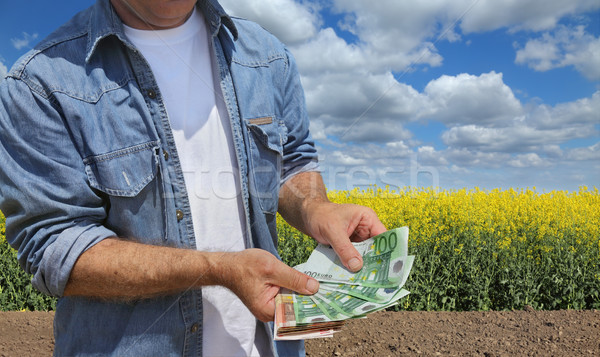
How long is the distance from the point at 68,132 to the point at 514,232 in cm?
591

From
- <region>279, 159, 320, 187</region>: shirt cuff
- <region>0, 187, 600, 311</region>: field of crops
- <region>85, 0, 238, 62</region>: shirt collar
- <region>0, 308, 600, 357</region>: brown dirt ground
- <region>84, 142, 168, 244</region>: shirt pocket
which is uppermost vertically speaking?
<region>85, 0, 238, 62</region>: shirt collar

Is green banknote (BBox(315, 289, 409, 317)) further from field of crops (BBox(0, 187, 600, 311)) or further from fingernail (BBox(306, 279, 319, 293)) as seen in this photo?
field of crops (BBox(0, 187, 600, 311))

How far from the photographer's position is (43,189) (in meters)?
1.76

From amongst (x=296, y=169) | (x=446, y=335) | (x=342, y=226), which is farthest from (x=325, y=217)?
(x=446, y=335)

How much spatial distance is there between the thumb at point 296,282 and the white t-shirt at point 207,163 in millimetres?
315

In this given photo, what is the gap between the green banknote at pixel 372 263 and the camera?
2115 mm

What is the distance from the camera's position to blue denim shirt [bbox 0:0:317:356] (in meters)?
1.78

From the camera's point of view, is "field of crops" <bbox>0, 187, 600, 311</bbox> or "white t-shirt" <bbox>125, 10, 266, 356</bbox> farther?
"field of crops" <bbox>0, 187, 600, 311</bbox>

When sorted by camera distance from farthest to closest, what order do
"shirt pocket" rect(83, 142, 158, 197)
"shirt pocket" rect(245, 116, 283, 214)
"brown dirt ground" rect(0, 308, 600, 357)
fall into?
"brown dirt ground" rect(0, 308, 600, 357), "shirt pocket" rect(245, 116, 283, 214), "shirt pocket" rect(83, 142, 158, 197)

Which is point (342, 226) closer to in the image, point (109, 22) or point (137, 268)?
point (137, 268)

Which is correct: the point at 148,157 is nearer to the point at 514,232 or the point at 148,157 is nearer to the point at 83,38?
the point at 83,38

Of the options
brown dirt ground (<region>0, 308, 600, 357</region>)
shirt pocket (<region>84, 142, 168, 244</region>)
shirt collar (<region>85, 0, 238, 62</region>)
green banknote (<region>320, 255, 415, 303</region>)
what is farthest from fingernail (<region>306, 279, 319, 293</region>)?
brown dirt ground (<region>0, 308, 600, 357</region>)

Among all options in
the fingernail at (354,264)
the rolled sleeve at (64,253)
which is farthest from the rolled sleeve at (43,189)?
the fingernail at (354,264)

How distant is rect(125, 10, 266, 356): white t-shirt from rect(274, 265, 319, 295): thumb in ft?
1.03
